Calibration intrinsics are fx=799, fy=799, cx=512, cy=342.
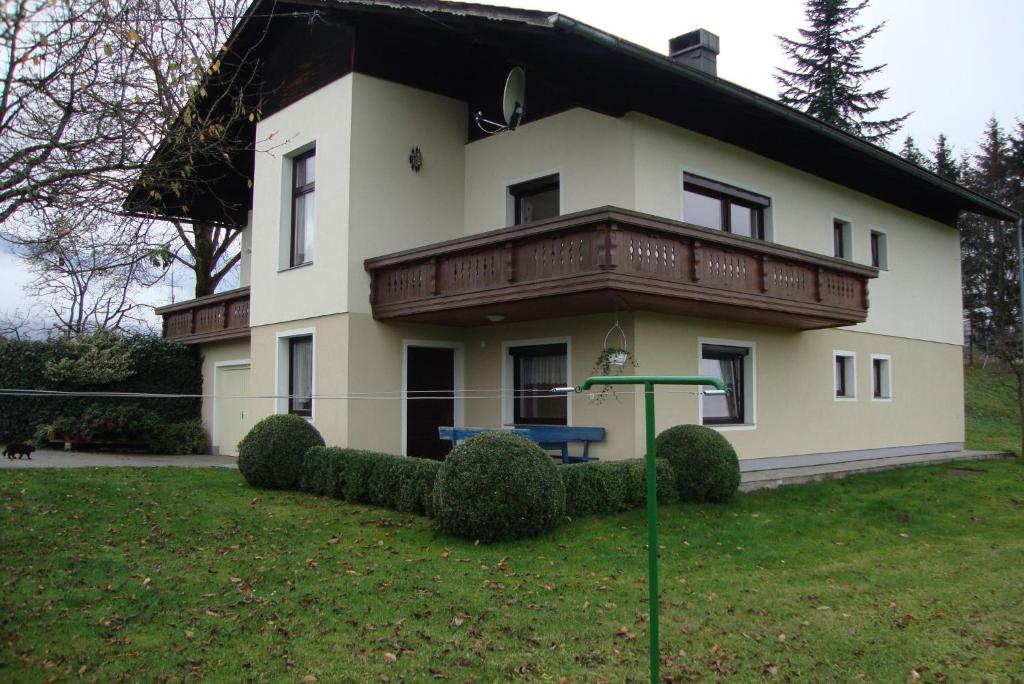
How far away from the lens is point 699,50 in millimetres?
15094

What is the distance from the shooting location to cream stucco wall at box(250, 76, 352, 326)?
13.3 meters

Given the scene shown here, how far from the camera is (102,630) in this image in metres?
5.70

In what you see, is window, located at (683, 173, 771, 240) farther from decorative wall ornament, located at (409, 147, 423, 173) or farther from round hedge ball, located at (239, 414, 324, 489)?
round hedge ball, located at (239, 414, 324, 489)

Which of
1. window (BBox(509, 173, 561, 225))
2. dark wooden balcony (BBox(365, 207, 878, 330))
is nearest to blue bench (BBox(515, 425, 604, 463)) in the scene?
dark wooden balcony (BBox(365, 207, 878, 330))

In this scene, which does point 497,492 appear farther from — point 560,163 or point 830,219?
point 830,219

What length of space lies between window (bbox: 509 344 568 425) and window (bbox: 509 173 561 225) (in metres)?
2.28

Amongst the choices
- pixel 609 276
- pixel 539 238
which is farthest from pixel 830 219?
pixel 609 276

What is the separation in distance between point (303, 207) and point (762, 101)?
8283 millimetres

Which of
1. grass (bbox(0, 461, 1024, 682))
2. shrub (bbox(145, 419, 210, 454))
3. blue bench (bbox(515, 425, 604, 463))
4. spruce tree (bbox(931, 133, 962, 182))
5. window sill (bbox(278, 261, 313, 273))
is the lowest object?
grass (bbox(0, 461, 1024, 682))

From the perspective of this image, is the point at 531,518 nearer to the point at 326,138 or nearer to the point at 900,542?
the point at 900,542

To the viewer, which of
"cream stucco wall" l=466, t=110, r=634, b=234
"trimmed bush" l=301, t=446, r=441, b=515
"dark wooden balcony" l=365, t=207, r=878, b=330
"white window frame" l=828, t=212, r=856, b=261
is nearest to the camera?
"trimmed bush" l=301, t=446, r=441, b=515

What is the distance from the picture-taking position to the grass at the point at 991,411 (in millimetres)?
23192

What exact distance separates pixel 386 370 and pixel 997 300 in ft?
106

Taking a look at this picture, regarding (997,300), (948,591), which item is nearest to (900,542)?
(948,591)
